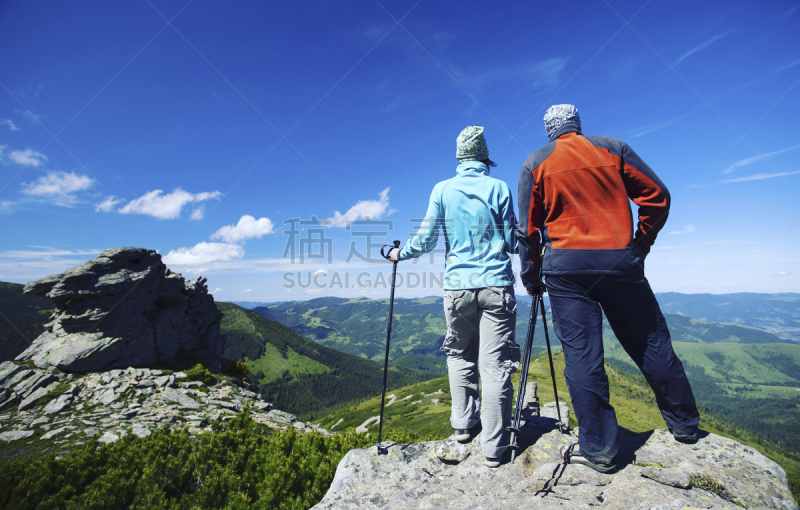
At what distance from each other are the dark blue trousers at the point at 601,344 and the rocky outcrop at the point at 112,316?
22.2 m

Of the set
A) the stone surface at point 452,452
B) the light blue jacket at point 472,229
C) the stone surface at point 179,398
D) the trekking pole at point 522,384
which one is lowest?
the stone surface at point 179,398

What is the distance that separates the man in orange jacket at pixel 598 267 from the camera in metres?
3.71

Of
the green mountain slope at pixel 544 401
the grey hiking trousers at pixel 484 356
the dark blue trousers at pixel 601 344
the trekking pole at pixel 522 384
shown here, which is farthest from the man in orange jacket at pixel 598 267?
the green mountain slope at pixel 544 401

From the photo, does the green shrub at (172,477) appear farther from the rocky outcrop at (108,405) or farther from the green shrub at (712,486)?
the green shrub at (712,486)

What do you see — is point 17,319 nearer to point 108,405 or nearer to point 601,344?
point 108,405

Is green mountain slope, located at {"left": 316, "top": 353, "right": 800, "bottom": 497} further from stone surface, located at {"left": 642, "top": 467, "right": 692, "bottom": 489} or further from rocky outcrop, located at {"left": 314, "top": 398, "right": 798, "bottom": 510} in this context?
stone surface, located at {"left": 642, "top": 467, "right": 692, "bottom": 489}

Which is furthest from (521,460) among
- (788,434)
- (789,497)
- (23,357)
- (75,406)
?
(788,434)

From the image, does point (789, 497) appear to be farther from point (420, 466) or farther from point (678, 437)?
point (420, 466)

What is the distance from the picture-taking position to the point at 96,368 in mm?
16641

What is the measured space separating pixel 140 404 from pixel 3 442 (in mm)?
4379

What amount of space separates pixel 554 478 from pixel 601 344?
5.16 ft

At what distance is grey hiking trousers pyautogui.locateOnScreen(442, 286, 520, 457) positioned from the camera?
13.8ft

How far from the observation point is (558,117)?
4352 millimetres

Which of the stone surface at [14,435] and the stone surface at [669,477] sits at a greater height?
the stone surface at [669,477]
